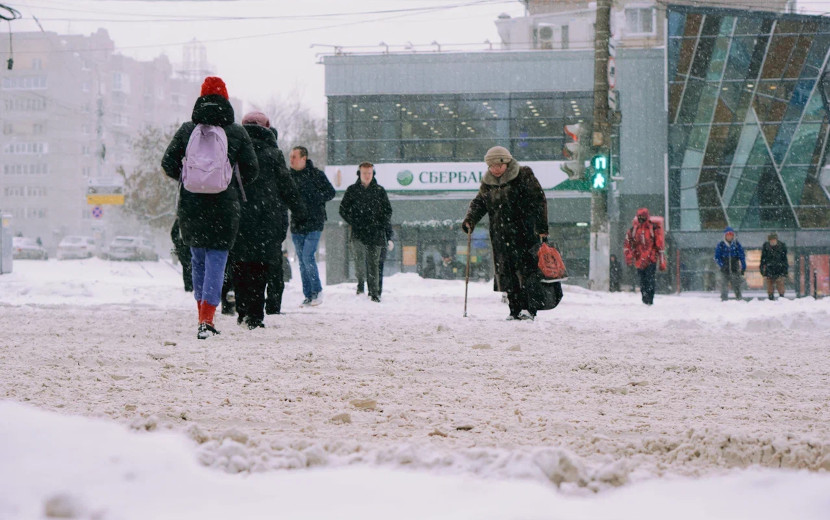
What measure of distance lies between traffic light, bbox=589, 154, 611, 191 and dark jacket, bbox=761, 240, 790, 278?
20.0 feet

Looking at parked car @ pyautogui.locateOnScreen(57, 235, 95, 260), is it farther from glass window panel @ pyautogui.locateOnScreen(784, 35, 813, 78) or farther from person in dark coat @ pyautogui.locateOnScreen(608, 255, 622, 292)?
glass window panel @ pyautogui.locateOnScreen(784, 35, 813, 78)

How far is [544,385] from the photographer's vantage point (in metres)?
4.77

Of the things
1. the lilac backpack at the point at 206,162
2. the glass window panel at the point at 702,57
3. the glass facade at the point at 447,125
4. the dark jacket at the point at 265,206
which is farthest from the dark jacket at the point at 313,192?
the glass window panel at the point at 702,57

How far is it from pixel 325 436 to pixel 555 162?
98.4 feet

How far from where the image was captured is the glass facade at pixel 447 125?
32938 millimetres

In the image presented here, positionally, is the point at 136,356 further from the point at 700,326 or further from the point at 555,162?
the point at 555,162

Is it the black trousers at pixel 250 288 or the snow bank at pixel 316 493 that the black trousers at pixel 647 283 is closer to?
the black trousers at pixel 250 288

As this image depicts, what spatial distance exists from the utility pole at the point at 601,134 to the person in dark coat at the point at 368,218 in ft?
20.6

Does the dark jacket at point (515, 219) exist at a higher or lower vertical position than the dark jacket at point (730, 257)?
higher

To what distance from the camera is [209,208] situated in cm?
679

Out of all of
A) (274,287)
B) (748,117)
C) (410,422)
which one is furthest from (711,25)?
(410,422)

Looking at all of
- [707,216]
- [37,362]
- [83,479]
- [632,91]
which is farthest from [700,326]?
[632,91]

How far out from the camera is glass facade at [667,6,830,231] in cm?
2945

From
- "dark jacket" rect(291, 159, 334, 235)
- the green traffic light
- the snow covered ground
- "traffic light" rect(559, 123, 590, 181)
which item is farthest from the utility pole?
the snow covered ground
